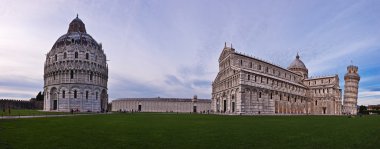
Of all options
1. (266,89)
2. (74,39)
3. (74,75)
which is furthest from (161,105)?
(266,89)

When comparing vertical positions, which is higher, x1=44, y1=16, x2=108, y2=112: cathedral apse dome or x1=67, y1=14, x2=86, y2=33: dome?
x1=67, y1=14, x2=86, y2=33: dome

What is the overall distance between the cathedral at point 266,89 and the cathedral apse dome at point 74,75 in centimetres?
3070

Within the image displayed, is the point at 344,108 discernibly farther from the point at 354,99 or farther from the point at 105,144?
the point at 105,144

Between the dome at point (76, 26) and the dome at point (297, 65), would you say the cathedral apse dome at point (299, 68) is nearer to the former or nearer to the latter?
the dome at point (297, 65)

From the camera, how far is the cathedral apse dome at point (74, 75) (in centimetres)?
6388

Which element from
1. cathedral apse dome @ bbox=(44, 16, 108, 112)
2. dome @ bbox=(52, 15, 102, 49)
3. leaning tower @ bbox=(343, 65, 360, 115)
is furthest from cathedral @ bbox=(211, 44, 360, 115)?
dome @ bbox=(52, 15, 102, 49)

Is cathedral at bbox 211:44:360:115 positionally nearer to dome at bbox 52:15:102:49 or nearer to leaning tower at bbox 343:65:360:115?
leaning tower at bbox 343:65:360:115

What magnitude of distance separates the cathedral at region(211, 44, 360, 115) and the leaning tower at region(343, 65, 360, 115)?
56.4 ft

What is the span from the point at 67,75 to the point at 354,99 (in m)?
96.9

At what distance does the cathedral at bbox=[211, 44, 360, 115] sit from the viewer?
55.0 meters

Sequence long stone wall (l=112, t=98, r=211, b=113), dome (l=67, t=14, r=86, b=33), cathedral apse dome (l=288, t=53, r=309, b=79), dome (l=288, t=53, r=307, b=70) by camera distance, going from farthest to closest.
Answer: long stone wall (l=112, t=98, r=211, b=113) → dome (l=288, t=53, r=307, b=70) → cathedral apse dome (l=288, t=53, r=309, b=79) → dome (l=67, t=14, r=86, b=33)

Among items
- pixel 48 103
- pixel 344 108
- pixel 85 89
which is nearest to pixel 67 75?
pixel 85 89

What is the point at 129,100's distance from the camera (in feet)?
314

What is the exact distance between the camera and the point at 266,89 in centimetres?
5950
